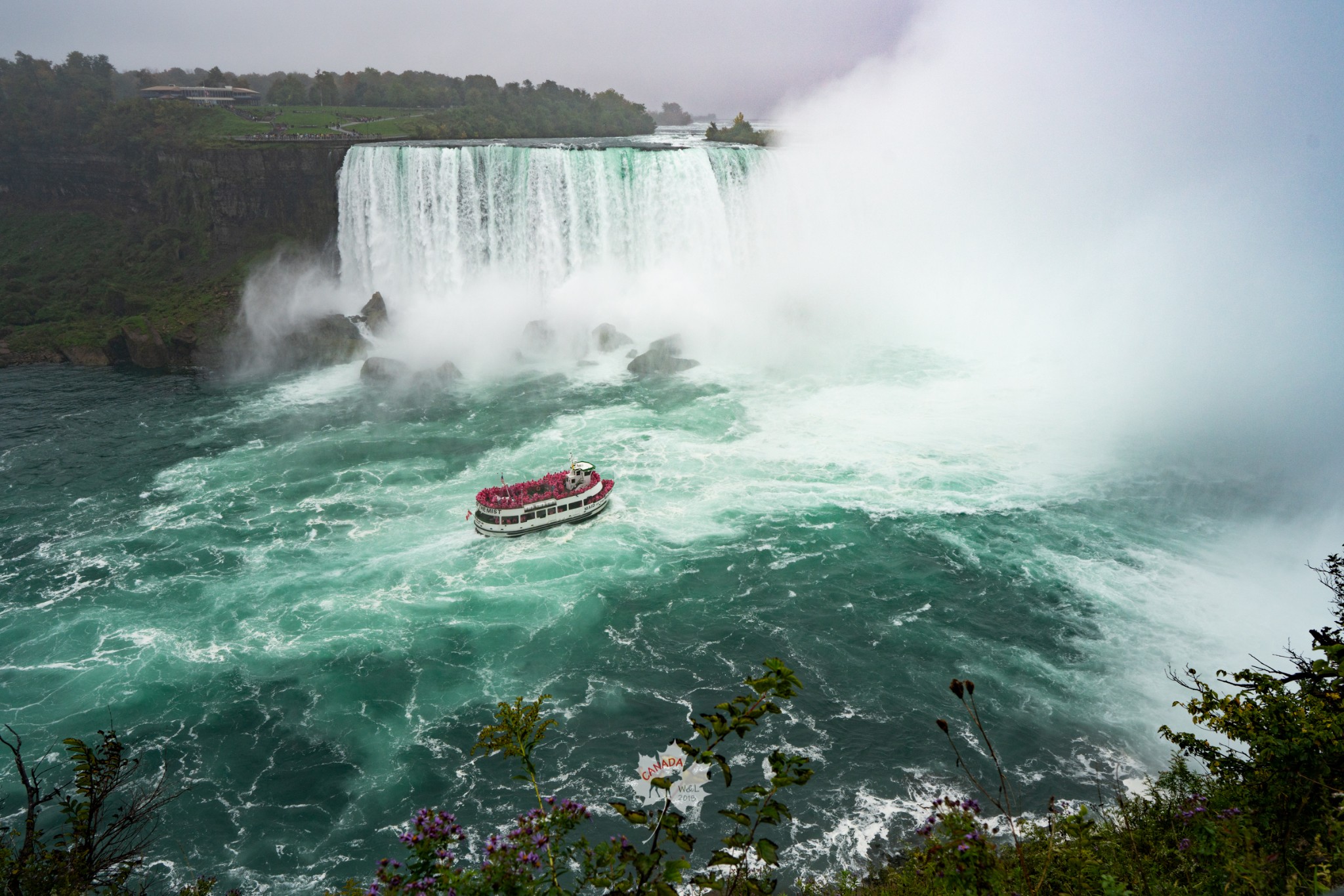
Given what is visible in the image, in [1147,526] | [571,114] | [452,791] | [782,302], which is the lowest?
[452,791]

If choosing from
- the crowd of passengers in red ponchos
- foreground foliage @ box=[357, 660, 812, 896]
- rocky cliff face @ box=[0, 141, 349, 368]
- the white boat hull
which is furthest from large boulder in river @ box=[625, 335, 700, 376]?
foreground foliage @ box=[357, 660, 812, 896]

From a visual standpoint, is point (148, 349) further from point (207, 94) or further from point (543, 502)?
point (207, 94)

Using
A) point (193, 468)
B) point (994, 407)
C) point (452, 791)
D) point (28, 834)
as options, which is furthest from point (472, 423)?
point (28, 834)

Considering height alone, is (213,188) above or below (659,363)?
above

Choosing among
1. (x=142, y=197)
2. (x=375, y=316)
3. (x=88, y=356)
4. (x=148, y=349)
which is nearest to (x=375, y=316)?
(x=375, y=316)

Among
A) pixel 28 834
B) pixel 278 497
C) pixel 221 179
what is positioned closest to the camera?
pixel 28 834

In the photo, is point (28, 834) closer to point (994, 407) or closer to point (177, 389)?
point (994, 407)

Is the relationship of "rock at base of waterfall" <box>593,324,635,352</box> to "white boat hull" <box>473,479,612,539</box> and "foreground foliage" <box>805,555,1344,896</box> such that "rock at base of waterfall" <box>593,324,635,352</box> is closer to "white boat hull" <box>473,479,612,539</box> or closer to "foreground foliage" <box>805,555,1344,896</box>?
"white boat hull" <box>473,479,612,539</box>
